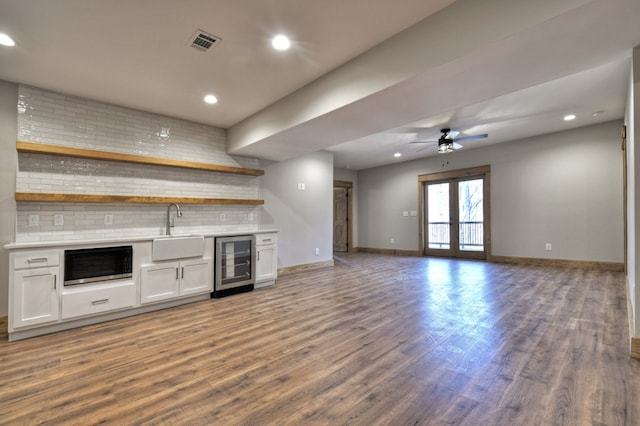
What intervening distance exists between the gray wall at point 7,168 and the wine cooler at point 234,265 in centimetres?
217

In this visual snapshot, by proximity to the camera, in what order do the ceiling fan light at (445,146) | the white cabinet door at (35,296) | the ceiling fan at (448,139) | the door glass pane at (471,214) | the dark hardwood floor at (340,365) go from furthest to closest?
1. the door glass pane at (471,214)
2. the ceiling fan light at (445,146)
3. the ceiling fan at (448,139)
4. the white cabinet door at (35,296)
5. the dark hardwood floor at (340,365)

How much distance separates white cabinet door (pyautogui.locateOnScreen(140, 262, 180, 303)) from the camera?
11.3 ft

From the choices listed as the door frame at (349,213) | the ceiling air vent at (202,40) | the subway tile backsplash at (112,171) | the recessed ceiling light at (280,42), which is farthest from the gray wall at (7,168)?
the door frame at (349,213)

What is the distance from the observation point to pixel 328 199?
6.86m

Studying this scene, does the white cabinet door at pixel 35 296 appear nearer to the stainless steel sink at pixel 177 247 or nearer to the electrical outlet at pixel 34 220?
the electrical outlet at pixel 34 220

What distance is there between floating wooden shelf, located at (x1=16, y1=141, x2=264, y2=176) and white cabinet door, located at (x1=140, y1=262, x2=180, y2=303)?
1468 mm

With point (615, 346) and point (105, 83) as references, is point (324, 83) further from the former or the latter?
point (615, 346)

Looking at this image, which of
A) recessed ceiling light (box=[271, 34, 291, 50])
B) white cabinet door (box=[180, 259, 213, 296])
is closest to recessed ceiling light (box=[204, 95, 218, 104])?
recessed ceiling light (box=[271, 34, 291, 50])

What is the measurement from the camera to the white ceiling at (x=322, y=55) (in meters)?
2.01

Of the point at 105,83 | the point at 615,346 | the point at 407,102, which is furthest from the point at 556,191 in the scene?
the point at 105,83

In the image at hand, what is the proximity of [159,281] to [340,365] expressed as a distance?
8.39 feet

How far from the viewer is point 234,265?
14.2 ft

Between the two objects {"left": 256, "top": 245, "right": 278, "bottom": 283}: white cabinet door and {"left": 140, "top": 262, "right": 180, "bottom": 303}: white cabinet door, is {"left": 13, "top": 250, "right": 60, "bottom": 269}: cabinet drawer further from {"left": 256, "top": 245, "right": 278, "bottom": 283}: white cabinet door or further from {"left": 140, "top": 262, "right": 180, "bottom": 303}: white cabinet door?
{"left": 256, "top": 245, "right": 278, "bottom": 283}: white cabinet door

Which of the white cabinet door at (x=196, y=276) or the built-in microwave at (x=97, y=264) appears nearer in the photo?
the built-in microwave at (x=97, y=264)
